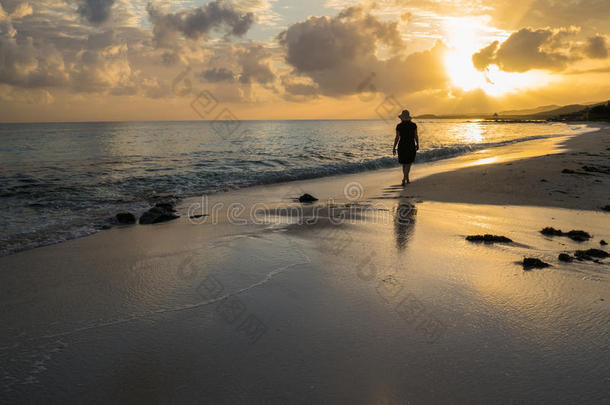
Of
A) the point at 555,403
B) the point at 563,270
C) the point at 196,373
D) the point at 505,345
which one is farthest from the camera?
the point at 563,270

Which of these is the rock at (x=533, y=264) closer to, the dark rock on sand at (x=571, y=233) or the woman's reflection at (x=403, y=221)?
the woman's reflection at (x=403, y=221)

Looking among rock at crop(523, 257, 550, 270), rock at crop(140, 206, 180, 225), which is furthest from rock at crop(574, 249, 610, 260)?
rock at crop(140, 206, 180, 225)

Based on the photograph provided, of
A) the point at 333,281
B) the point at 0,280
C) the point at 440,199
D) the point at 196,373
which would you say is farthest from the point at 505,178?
the point at 0,280

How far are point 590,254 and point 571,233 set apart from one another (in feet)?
3.43

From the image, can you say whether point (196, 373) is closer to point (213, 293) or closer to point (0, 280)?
point (213, 293)

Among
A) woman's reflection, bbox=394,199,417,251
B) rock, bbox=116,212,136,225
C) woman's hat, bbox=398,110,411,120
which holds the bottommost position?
rock, bbox=116,212,136,225

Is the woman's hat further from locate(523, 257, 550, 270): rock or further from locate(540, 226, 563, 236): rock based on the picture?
locate(523, 257, 550, 270): rock

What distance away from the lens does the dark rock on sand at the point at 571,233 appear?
5641 mm

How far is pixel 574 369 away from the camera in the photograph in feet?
7.98

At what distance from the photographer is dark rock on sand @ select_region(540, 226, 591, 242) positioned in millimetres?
5641

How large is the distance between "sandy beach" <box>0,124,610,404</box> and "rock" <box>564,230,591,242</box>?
14 centimetres

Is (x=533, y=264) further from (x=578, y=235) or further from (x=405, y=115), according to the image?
(x=405, y=115)

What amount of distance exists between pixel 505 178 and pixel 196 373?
12009mm

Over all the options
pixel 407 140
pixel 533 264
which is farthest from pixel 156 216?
pixel 407 140
